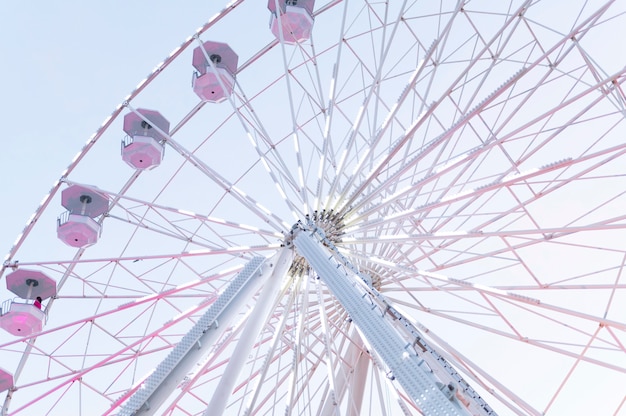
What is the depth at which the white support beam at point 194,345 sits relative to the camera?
404 inches

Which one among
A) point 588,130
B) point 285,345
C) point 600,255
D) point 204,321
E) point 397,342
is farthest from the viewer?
point 600,255

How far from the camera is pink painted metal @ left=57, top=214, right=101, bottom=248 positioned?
1948 cm

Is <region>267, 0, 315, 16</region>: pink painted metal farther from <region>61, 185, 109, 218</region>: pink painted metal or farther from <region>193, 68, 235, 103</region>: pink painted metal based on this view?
<region>61, 185, 109, 218</region>: pink painted metal

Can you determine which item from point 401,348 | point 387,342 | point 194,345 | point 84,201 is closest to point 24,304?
point 84,201

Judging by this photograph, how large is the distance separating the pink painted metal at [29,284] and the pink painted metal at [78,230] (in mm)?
1091

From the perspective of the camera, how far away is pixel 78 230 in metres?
19.5

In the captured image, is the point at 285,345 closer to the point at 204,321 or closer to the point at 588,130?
Answer: the point at 204,321

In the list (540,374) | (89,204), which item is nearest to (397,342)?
(89,204)

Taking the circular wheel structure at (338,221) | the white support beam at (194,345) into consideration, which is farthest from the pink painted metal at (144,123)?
the white support beam at (194,345)

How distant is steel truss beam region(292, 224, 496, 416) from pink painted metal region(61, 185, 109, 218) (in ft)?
32.5

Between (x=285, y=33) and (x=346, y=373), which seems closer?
(x=346, y=373)

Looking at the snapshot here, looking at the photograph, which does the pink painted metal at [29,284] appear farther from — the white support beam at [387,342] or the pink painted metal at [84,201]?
the white support beam at [387,342]

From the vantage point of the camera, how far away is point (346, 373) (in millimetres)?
16094

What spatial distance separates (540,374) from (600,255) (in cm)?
456
